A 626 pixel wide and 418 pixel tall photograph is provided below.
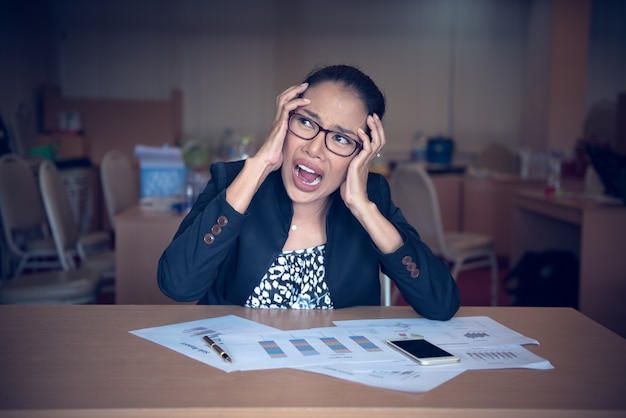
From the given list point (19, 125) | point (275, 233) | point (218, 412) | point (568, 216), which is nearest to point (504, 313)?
point (275, 233)

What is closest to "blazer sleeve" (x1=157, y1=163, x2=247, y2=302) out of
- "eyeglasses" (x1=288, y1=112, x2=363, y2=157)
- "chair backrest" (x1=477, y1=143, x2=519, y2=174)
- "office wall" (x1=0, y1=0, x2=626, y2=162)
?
"eyeglasses" (x1=288, y1=112, x2=363, y2=157)

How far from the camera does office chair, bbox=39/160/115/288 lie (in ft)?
9.19

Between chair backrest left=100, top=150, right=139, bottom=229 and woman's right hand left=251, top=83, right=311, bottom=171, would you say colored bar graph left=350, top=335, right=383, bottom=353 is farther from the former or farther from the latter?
chair backrest left=100, top=150, right=139, bottom=229

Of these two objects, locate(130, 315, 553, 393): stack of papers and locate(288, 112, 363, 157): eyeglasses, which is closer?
locate(130, 315, 553, 393): stack of papers

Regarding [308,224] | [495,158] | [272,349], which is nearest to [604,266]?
[308,224]

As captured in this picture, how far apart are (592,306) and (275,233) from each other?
1.96m

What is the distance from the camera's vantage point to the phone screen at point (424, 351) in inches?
40.2

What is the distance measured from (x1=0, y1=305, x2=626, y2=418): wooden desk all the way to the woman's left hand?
0.37 meters

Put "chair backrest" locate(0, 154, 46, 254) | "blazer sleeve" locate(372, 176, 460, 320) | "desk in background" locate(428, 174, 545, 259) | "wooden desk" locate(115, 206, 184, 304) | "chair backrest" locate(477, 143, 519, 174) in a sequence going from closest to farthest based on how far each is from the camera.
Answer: "blazer sleeve" locate(372, 176, 460, 320) < "wooden desk" locate(115, 206, 184, 304) < "chair backrest" locate(0, 154, 46, 254) < "desk in background" locate(428, 174, 545, 259) < "chair backrest" locate(477, 143, 519, 174)

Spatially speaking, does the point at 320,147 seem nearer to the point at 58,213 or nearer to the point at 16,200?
the point at 58,213

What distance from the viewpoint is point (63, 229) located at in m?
2.96

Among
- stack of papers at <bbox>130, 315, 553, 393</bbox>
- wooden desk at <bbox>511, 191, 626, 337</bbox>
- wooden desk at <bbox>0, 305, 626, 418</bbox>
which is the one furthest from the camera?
wooden desk at <bbox>511, 191, 626, 337</bbox>

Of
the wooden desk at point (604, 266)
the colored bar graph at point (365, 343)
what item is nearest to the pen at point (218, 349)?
the colored bar graph at point (365, 343)

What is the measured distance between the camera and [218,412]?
822 millimetres
